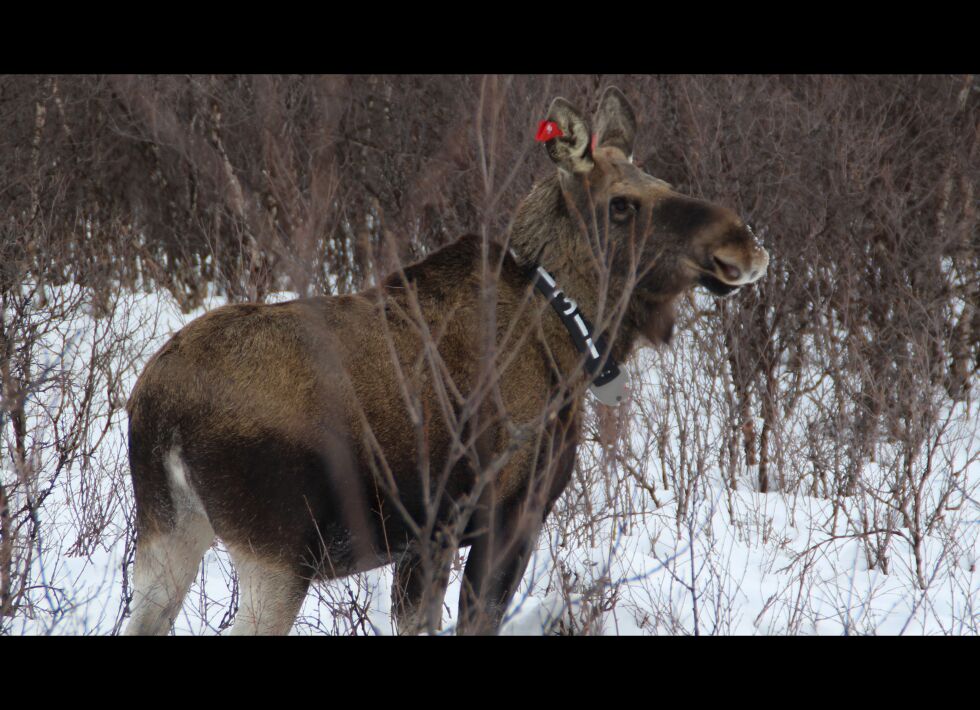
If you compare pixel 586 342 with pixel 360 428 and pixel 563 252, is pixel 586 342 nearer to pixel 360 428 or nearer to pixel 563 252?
pixel 563 252

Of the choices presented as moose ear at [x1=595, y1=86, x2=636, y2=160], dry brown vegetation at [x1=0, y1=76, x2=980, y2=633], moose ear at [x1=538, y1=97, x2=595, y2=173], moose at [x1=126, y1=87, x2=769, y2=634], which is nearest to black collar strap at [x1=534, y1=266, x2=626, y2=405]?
moose at [x1=126, y1=87, x2=769, y2=634]

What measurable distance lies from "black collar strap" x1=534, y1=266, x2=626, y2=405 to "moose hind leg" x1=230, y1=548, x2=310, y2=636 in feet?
4.44

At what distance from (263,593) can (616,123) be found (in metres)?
2.55

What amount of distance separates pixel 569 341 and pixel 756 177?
4.63 m

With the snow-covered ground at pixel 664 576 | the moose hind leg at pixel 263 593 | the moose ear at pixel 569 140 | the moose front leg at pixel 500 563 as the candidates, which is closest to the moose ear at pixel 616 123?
the moose ear at pixel 569 140

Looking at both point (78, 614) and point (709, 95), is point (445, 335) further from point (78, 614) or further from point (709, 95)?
point (709, 95)

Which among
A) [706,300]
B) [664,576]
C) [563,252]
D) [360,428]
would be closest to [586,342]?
[563,252]

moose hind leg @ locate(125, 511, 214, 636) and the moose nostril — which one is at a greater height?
the moose nostril

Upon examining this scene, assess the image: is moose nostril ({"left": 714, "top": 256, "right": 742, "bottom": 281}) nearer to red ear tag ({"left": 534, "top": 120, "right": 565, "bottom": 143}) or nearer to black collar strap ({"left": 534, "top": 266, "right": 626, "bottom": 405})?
black collar strap ({"left": 534, "top": 266, "right": 626, "bottom": 405})

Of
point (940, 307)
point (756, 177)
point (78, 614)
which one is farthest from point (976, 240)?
point (78, 614)

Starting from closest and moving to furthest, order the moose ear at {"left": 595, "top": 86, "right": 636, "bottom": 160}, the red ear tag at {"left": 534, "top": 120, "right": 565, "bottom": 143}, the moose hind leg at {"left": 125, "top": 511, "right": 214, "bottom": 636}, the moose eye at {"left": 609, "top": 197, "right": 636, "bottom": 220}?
the moose hind leg at {"left": 125, "top": 511, "right": 214, "bottom": 636}
the red ear tag at {"left": 534, "top": 120, "right": 565, "bottom": 143}
the moose eye at {"left": 609, "top": 197, "right": 636, "bottom": 220}
the moose ear at {"left": 595, "top": 86, "right": 636, "bottom": 160}

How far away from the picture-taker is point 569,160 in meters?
3.56

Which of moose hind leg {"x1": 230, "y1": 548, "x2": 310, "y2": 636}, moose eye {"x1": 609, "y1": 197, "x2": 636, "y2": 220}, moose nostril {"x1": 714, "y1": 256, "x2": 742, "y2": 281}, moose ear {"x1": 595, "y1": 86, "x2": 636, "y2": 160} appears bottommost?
moose hind leg {"x1": 230, "y1": 548, "x2": 310, "y2": 636}

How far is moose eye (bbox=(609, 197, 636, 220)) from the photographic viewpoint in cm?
353
